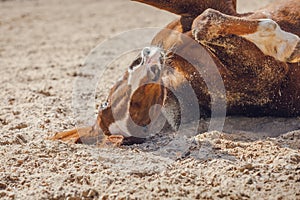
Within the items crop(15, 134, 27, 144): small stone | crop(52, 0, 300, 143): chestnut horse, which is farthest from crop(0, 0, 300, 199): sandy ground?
crop(52, 0, 300, 143): chestnut horse

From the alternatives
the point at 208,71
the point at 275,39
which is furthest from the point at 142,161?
the point at 275,39

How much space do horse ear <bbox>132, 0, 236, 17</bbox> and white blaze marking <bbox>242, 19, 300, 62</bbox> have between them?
1.60ft

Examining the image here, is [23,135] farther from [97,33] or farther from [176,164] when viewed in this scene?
[97,33]

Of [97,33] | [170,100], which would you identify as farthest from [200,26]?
[97,33]

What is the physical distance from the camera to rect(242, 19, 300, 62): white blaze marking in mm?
2387

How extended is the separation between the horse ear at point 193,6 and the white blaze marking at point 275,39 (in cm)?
49

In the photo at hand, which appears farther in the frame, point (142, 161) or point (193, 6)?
point (193, 6)

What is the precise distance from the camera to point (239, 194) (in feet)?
6.18

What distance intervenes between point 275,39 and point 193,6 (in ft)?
1.95

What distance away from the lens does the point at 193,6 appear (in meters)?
2.84

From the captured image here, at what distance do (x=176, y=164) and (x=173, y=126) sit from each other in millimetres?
593

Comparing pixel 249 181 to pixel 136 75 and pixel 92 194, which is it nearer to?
pixel 92 194

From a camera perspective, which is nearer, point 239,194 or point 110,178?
point 239,194

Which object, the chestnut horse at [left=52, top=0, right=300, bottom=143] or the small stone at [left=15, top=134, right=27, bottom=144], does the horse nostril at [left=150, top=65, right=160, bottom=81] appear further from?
the small stone at [left=15, top=134, right=27, bottom=144]
